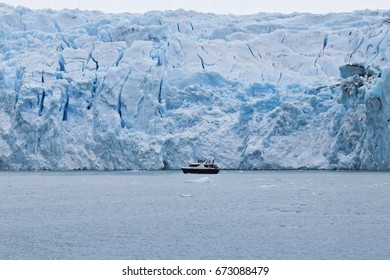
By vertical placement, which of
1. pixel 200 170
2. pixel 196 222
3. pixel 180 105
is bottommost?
pixel 200 170

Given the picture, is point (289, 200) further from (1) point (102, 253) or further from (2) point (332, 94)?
(2) point (332, 94)

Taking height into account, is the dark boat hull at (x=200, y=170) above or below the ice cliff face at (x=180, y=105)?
below

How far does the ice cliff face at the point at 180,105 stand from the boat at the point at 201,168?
653 millimetres

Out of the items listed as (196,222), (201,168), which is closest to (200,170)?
(201,168)

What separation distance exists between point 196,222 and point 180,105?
1664cm

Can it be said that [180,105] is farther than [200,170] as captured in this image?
Yes

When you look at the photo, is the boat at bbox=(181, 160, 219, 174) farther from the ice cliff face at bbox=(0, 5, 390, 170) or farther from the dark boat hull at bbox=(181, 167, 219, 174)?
the ice cliff face at bbox=(0, 5, 390, 170)

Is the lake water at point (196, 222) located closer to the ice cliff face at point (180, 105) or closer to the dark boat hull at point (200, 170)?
the ice cliff face at point (180, 105)

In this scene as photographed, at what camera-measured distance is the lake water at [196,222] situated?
9.07 m

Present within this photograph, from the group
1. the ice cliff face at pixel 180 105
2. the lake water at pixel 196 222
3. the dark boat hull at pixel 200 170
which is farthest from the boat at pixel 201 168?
the lake water at pixel 196 222

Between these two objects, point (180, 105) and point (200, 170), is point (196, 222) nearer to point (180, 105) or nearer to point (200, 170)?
point (200, 170)

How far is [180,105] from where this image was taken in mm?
28453

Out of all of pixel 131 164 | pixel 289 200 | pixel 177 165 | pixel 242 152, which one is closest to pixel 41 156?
pixel 131 164

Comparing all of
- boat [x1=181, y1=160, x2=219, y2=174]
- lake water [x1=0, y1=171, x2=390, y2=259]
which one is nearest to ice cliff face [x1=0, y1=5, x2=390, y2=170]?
boat [x1=181, y1=160, x2=219, y2=174]
